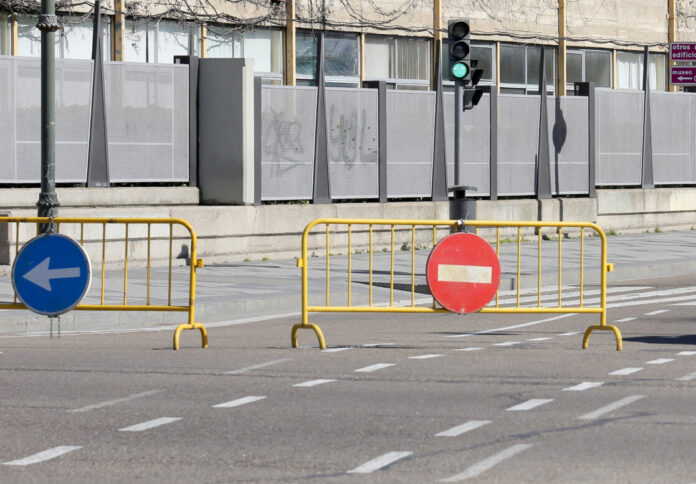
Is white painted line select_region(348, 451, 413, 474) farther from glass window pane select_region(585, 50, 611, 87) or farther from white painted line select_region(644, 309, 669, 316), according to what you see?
glass window pane select_region(585, 50, 611, 87)

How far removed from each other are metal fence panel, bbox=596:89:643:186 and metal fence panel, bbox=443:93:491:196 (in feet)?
13.1

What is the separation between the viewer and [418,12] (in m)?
35.4

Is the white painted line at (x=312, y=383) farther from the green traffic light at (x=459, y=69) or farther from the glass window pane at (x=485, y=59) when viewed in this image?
the glass window pane at (x=485, y=59)

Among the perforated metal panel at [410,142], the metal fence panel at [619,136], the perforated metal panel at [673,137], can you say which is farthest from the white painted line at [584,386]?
the perforated metal panel at [673,137]

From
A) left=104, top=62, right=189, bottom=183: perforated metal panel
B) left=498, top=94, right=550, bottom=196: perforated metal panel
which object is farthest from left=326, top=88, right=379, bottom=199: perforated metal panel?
left=498, top=94, right=550, bottom=196: perforated metal panel

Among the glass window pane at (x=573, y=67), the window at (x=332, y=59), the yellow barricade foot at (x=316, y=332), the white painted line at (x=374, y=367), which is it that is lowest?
the white painted line at (x=374, y=367)

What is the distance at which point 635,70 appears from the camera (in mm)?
42656

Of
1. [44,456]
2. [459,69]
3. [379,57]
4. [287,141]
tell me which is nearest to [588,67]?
[379,57]

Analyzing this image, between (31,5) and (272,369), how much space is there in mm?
17662

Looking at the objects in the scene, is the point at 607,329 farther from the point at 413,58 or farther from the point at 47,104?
the point at 413,58

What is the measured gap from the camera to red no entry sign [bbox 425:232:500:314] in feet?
44.7

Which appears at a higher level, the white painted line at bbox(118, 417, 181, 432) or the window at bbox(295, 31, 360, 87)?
the window at bbox(295, 31, 360, 87)

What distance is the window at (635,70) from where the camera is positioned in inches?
1654

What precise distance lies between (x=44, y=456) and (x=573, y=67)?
33768mm
